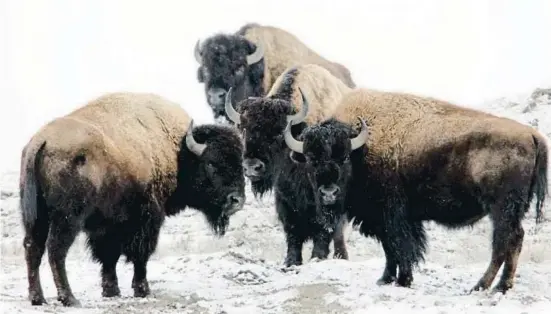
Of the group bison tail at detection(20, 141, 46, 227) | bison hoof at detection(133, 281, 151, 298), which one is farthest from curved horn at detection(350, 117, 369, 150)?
bison tail at detection(20, 141, 46, 227)

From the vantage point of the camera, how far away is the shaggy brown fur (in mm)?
8438

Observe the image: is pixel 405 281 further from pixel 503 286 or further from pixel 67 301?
pixel 67 301

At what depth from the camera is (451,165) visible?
8930mm

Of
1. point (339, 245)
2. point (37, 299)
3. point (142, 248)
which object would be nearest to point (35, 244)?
point (37, 299)

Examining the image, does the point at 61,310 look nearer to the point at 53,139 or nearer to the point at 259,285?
the point at 53,139

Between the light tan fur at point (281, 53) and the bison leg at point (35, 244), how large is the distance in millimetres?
8036

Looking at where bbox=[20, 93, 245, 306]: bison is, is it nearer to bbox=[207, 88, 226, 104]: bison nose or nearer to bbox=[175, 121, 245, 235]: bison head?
bbox=[175, 121, 245, 235]: bison head

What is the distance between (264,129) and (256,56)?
5.49 meters

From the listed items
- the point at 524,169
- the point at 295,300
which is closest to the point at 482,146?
the point at 524,169

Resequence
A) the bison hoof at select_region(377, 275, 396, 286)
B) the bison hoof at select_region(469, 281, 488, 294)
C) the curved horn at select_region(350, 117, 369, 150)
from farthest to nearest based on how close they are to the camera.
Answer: the curved horn at select_region(350, 117, 369, 150) → the bison hoof at select_region(377, 275, 396, 286) → the bison hoof at select_region(469, 281, 488, 294)

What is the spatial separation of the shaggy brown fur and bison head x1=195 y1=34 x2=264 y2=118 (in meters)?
4.87

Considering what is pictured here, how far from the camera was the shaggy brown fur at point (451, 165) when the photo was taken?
8.44 meters

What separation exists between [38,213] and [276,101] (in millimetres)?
3350

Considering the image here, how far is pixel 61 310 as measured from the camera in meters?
7.79
